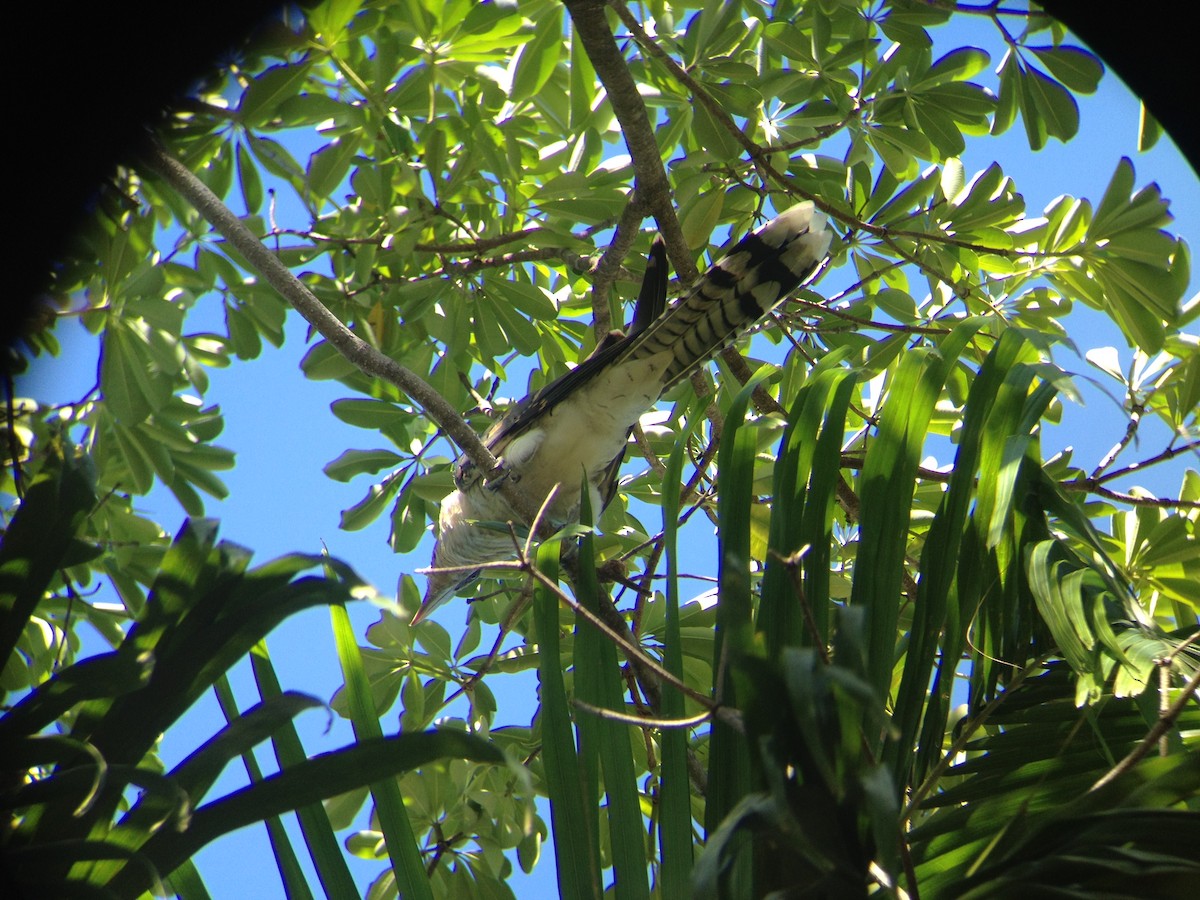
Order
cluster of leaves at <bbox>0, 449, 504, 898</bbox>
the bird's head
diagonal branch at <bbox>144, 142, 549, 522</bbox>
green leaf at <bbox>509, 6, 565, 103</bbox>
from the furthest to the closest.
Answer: the bird's head, green leaf at <bbox>509, 6, 565, 103</bbox>, diagonal branch at <bbox>144, 142, 549, 522</bbox>, cluster of leaves at <bbox>0, 449, 504, 898</bbox>

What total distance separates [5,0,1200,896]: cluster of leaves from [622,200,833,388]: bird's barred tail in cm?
20

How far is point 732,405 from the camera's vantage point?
4.34ft

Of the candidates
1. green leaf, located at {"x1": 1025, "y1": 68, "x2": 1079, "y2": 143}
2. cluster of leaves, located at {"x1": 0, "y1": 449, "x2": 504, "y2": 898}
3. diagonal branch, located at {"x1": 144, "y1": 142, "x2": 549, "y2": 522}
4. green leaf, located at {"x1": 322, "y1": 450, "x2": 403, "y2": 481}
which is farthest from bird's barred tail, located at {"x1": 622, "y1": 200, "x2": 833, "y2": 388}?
cluster of leaves, located at {"x1": 0, "y1": 449, "x2": 504, "y2": 898}

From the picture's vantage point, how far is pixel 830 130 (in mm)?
2707

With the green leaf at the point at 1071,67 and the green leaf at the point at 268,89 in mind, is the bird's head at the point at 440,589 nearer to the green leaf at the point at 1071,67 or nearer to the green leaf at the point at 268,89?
the green leaf at the point at 268,89

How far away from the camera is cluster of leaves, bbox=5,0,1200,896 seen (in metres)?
1.08

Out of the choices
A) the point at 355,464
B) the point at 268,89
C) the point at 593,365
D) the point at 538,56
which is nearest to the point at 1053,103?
the point at 538,56

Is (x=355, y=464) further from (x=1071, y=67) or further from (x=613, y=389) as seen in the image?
(x=1071, y=67)

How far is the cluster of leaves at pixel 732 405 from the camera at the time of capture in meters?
1.08

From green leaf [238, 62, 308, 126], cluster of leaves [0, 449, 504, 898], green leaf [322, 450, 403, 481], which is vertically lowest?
cluster of leaves [0, 449, 504, 898]

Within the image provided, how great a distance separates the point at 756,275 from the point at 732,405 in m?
1.36

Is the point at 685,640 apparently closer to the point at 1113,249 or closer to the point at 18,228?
the point at 1113,249

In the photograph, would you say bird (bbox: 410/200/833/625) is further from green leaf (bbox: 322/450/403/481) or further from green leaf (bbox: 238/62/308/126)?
green leaf (bbox: 238/62/308/126)

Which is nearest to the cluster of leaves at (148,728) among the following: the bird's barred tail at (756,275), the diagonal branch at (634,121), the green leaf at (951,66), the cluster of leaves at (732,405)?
the cluster of leaves at (732,405)
